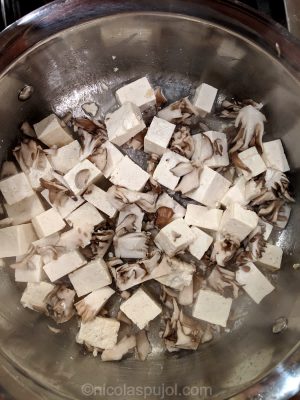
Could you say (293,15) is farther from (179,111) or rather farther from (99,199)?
(99,199)

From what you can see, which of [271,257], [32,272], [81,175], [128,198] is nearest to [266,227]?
[271,257]

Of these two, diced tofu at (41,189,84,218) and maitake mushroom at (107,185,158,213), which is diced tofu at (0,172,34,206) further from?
maitake mushroom at (107,185,158,213)

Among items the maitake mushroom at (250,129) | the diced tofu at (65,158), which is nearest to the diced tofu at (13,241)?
the diced tofu at (65,158)

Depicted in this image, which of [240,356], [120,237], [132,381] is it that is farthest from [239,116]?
[132,381]

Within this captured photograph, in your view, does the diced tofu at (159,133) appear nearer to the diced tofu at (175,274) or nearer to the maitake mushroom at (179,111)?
the maitake mushroom at (179,111)

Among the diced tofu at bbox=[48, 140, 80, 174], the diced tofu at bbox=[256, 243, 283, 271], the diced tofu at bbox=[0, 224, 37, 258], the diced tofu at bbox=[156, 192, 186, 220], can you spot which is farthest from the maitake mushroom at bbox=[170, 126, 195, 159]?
the diced tofu at bbox=[0, 224, 37, 258]
